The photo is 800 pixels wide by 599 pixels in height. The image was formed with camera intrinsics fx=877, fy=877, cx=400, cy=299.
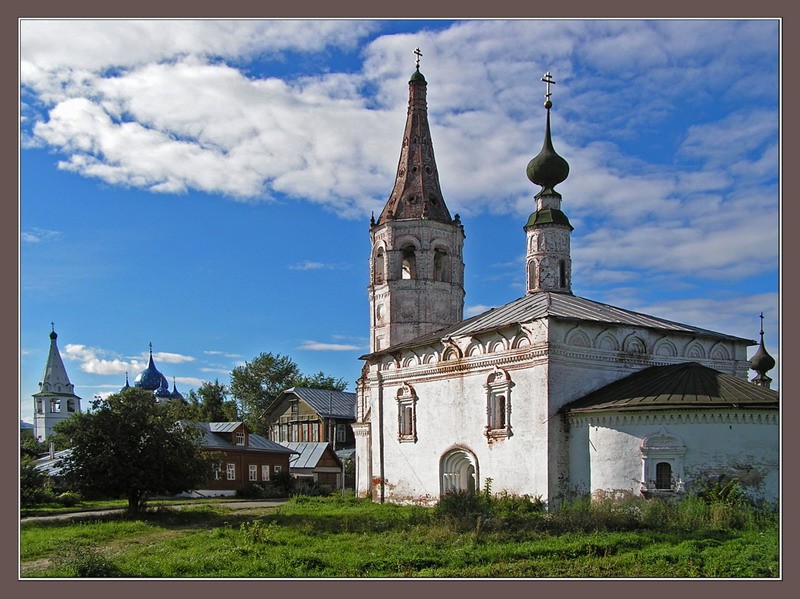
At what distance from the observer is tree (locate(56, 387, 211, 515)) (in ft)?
65.8

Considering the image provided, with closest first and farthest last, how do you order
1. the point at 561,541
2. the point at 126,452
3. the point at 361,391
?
the point at 561,541, the point at 126,452, the point at 361,391

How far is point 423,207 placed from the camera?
31578mm

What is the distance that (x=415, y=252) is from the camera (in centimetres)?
3153

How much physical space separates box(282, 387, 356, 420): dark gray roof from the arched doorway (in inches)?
848

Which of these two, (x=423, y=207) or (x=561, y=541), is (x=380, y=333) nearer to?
(x=423, y=207)

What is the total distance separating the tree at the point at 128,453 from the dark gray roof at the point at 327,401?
2268 cm

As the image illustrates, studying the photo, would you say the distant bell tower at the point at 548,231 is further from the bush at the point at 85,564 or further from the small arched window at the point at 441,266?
the bush at the point at 85,564

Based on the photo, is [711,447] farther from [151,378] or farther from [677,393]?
[151,378]

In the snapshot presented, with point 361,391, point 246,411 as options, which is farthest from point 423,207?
point 246,411

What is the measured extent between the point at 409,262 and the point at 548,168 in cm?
868

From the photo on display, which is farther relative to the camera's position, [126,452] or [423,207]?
[423,207]

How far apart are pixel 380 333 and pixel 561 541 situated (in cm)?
1812

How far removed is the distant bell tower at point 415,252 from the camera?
3128 centimetres

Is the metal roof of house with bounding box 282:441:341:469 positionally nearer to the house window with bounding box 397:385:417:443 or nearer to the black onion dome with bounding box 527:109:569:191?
the house window with bounding box 397:385:417:443
